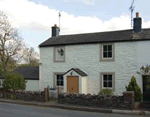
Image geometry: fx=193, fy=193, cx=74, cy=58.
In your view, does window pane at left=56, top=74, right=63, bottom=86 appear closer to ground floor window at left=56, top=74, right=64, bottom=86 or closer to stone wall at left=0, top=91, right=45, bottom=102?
ground floor window at left=56, top=74, right=64, bottom=86

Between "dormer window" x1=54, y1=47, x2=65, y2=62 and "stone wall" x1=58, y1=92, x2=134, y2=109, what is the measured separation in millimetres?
5579

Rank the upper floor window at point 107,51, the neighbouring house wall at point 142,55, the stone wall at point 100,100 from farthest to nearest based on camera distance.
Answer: the upper floor window at point 107,51 → the neighbouring house wall at point 142,55 → the stone wall at point 100,100

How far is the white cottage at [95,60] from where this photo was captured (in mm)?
15844

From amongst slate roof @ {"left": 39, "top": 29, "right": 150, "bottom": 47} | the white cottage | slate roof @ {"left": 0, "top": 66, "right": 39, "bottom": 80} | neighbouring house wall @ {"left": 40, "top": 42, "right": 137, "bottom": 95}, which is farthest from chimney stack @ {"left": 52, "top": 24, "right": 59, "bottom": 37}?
slate roof @ {"left": 0, "top": 66, "right": 39, "bottom": 80}

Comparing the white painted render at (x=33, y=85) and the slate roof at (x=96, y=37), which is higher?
the slate roof at (x=96, y=37)

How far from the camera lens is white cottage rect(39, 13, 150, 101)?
52.0 ft

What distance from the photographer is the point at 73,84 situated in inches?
681

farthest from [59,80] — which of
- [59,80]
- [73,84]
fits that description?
[73,84]

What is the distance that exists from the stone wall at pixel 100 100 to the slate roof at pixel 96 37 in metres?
5.80

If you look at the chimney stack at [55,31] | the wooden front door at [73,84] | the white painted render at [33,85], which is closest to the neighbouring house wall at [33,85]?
the white painted render at [33,85]

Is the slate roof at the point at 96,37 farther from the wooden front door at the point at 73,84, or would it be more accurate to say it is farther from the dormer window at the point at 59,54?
the wooden front door at the point at 73,84

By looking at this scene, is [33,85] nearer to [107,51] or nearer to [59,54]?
[59,54]

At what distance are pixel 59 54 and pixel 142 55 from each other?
795 centimetres

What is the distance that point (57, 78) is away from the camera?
19.2 m
